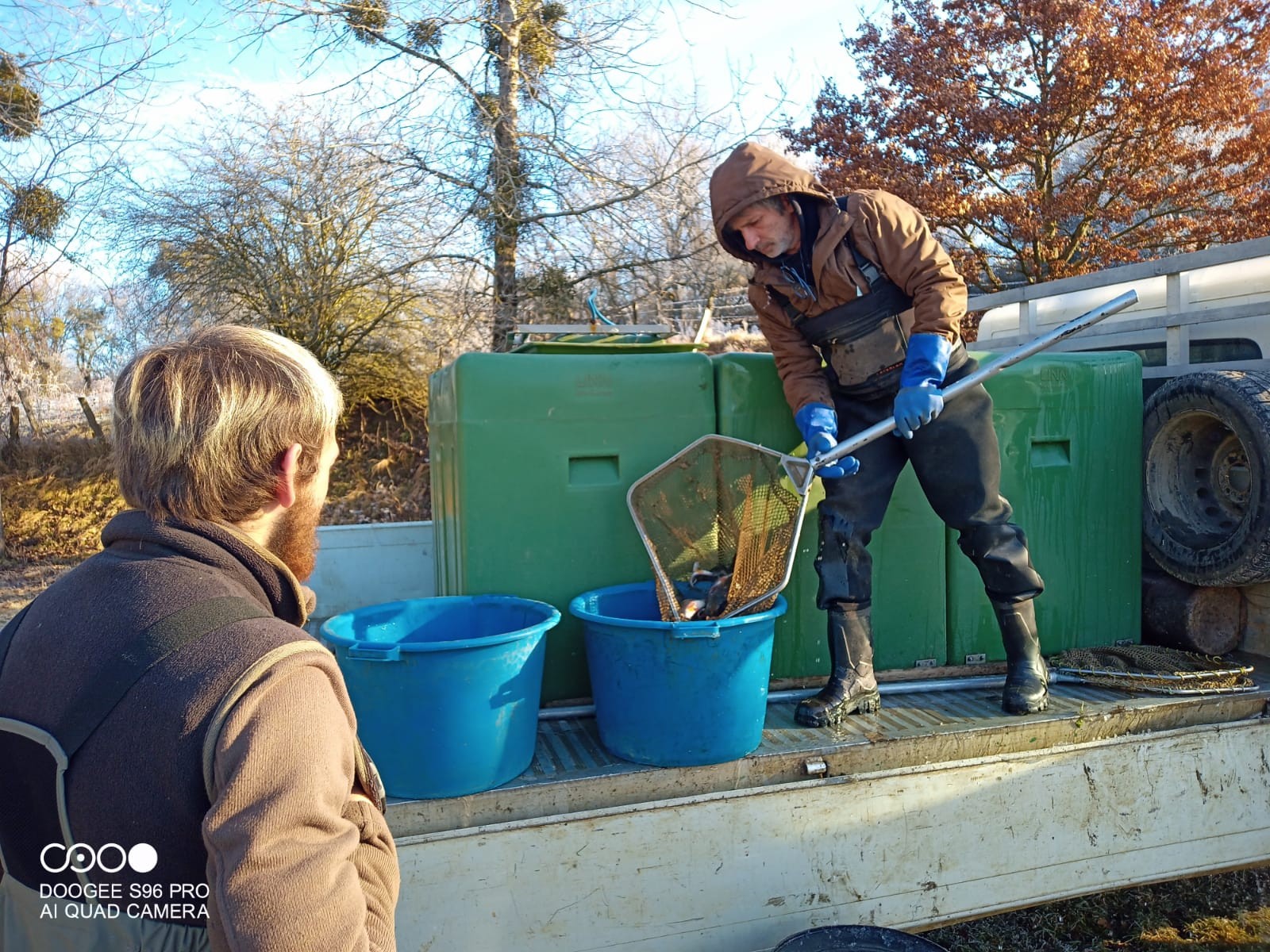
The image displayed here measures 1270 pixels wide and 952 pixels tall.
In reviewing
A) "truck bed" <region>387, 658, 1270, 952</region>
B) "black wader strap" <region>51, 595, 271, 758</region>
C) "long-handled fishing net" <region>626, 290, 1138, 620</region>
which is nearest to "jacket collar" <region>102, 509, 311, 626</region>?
"black wader strap" <region>51, 595, 271, 758</region>

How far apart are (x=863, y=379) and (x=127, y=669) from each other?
2.50 meters

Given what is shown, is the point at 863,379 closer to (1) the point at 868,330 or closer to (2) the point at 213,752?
(1) the point at 868,330

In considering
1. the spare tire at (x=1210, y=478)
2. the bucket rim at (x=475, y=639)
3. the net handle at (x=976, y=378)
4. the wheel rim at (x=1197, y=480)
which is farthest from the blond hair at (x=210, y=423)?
the wheel rim at (x=1197, y=480)

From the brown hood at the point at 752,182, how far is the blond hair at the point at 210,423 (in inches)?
79.2

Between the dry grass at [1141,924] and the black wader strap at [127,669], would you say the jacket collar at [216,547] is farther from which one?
the dry grass at [1141,924]

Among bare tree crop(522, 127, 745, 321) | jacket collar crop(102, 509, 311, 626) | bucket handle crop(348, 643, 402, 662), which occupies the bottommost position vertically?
bucket handle crop(348, 643, 402, 662)

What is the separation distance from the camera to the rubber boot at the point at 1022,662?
118 inches

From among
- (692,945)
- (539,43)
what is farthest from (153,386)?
(539,43)

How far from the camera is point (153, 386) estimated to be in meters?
1.20

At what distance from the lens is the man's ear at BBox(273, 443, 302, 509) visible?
4.08 ft

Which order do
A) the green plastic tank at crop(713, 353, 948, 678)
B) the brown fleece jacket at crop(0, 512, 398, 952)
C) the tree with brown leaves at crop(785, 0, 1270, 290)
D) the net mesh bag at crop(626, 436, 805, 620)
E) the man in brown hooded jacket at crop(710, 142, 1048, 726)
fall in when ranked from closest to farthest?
the brown fleece jacket at crop(0, 512, 398, 952) → the man in brown hooded jacket at crop(710, 142, 1048, 726) → the net mesh bag at crop(626, 436, 805, 620) → the green plastic tank at crop(713, 353, 948, 678) → the tree with brown leaves at crop(785, 0, 1270, 290)

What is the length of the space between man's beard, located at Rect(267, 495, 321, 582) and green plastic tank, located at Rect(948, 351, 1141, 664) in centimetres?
275

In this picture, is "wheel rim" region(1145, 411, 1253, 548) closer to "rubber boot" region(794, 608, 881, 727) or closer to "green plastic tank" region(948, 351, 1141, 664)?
"green plastic tank" region(948, 351, 1141, 664)

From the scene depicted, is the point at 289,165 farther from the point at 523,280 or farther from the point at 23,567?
the point at 23,567
